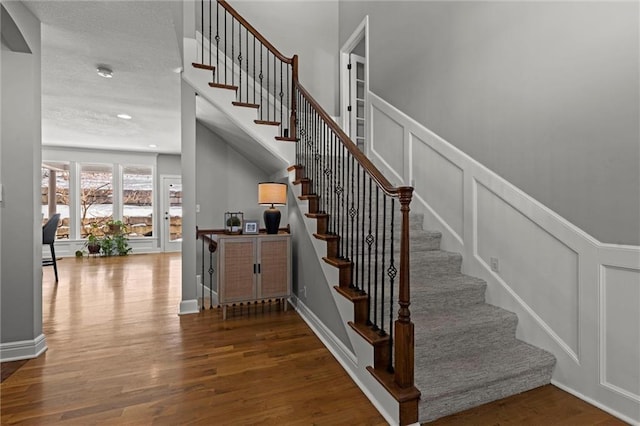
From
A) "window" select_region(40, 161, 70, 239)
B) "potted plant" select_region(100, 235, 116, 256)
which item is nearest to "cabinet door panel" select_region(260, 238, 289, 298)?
"potted plant" select_region(100, 235, 116, 256)

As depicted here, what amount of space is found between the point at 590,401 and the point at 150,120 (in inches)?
253

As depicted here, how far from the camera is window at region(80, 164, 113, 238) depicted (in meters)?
7.96

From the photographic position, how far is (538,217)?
228cm

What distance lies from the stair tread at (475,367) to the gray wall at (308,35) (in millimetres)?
4105

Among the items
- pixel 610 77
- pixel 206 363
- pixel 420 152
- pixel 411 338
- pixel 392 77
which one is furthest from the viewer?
pixel 392 77

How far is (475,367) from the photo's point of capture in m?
2.00

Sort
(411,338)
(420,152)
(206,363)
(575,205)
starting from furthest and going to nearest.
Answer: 1. (420,152)
2. (206,363)
3. (575,205)
4. (411,338)

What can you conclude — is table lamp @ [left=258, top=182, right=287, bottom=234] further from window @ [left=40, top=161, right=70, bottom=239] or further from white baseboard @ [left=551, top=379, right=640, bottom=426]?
window @ [left=40, top=161, right=70, bottom=239]

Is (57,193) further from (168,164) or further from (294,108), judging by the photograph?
(294,108)

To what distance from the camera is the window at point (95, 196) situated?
313 inches

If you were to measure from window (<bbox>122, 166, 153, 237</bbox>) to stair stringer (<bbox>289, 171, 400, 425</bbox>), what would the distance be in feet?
23.0

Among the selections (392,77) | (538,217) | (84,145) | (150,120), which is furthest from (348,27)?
(84,145)

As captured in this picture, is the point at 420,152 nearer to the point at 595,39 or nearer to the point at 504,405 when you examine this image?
the point at 595,39

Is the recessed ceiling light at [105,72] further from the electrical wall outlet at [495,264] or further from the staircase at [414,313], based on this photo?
the electrical wall outlet at [495,264]
